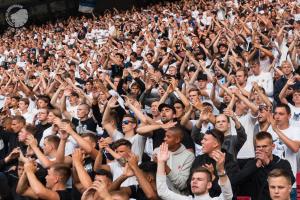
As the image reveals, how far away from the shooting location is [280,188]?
4547mm

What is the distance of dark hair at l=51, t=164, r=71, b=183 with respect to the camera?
5.63 meters

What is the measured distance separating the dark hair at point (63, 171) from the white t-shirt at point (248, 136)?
2.06m

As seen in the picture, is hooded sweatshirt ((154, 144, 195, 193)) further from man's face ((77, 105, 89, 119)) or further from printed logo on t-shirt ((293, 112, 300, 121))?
man's face ((77, 105, 89, 119))

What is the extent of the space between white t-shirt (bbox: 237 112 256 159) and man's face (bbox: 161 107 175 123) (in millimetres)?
882

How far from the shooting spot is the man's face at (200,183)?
4.92 metres

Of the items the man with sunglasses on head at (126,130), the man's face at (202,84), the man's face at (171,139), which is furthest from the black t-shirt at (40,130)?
the man's face at (171,139)

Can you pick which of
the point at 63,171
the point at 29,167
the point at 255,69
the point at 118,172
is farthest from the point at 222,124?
the point at 255,69

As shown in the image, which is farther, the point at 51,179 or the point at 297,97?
the point at 297,97

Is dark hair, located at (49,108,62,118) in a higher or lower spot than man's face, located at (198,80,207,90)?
lower

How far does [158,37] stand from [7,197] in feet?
35.7

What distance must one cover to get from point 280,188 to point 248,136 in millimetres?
2245

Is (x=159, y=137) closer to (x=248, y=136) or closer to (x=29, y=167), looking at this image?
(x=248, y=136)

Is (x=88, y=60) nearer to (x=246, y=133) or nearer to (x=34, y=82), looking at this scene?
(x=34, y=82)

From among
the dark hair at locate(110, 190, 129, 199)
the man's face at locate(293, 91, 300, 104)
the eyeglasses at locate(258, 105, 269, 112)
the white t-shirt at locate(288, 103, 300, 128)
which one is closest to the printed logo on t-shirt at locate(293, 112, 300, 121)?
the white t-shirt at locate(288, 103, 300, 128)
